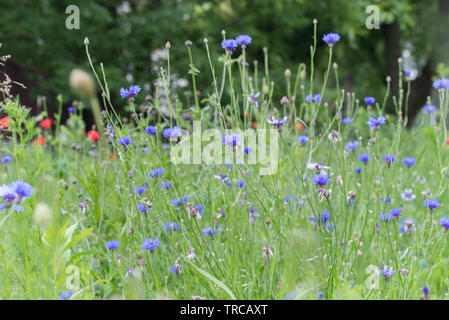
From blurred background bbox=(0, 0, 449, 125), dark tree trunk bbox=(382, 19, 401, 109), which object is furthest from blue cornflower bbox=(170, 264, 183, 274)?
dark tree trunk bbox=(382, 19, 401, 109)

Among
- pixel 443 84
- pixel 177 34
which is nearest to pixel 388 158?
pixel 443 84

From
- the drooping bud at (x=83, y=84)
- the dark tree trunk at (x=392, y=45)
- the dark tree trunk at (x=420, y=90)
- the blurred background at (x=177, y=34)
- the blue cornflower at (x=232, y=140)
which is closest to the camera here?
the drooping bud at (x=83, y=84)

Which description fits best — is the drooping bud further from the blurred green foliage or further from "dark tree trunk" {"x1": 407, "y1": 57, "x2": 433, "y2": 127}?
"dark tree trunk" {"x1": 407, "y1": 57, "x2": 433, "y2": 127}

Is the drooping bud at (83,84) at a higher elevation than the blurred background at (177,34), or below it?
below

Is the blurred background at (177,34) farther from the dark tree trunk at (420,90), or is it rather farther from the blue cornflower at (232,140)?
the blue cornflower at (232,140)

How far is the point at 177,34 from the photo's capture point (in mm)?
7145

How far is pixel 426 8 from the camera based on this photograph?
8.86 metres

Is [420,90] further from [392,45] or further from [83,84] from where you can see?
[83,84]

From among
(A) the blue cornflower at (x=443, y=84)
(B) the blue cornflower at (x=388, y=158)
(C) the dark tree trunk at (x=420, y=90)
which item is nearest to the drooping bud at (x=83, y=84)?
(B) the blue cornflower at (x=388, y=158)

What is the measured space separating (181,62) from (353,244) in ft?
16.6

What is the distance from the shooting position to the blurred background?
5.69 meters

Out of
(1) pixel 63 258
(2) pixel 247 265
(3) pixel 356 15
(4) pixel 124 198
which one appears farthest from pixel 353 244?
(3) pixel 356 15

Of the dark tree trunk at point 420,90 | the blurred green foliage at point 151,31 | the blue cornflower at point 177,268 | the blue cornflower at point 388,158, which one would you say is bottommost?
the blue cornflower at point 177,268

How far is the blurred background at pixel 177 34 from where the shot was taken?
224 inches
